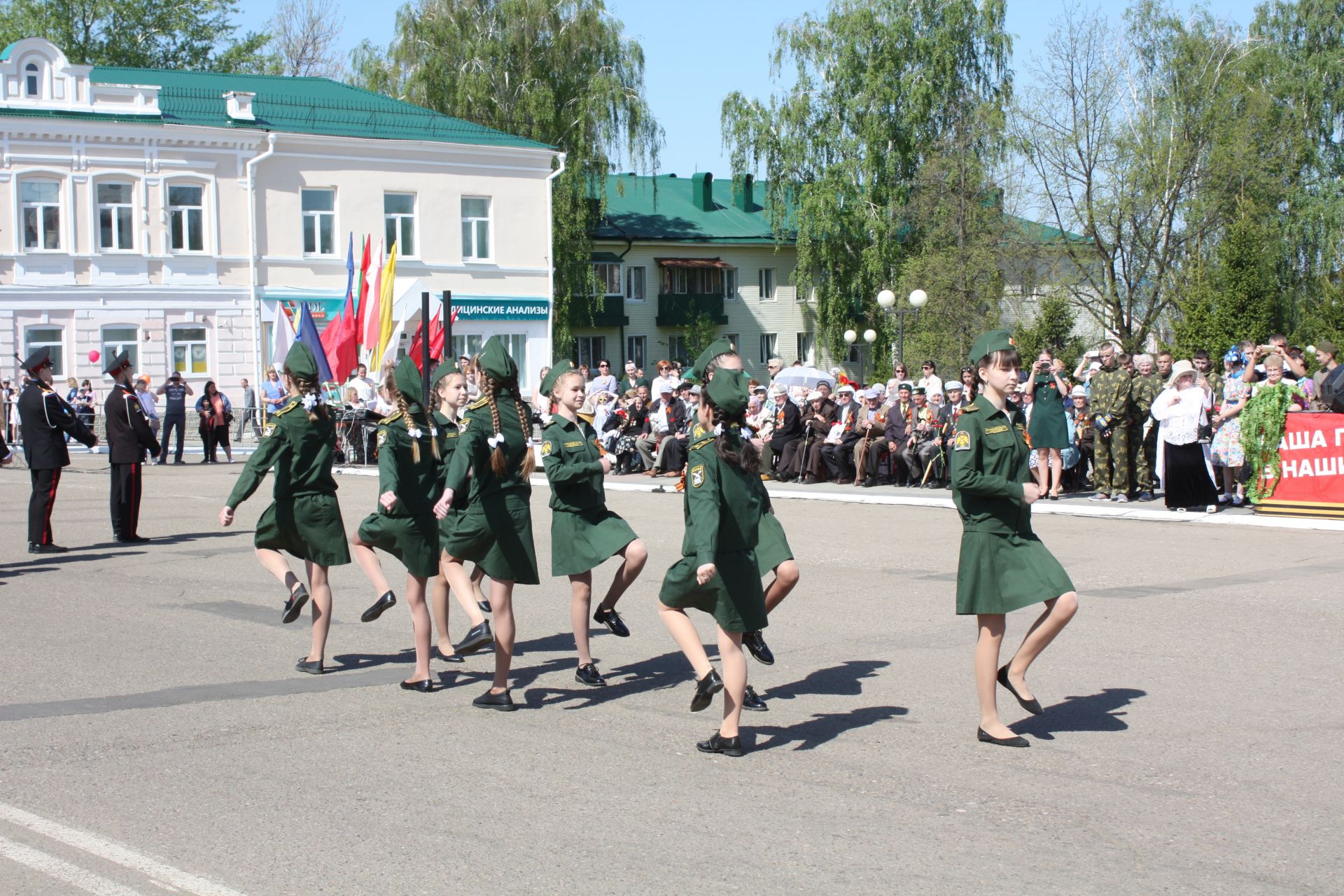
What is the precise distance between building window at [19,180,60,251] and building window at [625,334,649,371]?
2688 cm

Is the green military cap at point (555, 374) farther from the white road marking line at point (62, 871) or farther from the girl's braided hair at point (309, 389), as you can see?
the white road marking line at point (62, 871)

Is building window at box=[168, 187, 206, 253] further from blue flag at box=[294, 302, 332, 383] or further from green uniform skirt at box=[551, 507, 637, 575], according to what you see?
green uniform skirt at box=[551, 507, 637, 575]

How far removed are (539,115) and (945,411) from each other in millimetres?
28592

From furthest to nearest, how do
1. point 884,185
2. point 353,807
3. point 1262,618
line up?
point 884,185 < point 1262,618 < point 353,807

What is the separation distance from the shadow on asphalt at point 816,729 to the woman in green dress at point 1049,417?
35.1ft

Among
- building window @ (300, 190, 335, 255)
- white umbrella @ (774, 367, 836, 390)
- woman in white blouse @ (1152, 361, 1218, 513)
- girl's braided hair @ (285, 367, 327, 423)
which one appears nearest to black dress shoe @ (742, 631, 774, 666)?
girl's braided hair @ (285, 367, 327, 423)

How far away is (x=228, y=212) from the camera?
3888 cm

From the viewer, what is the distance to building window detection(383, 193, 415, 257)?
41.5 metres

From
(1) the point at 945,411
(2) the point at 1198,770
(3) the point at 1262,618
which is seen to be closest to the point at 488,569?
(2) the point at 1198,770

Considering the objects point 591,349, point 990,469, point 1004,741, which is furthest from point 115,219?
point 1004,741

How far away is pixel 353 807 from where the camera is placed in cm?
562

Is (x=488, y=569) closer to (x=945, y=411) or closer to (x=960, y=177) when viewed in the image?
(x=945, y=411)

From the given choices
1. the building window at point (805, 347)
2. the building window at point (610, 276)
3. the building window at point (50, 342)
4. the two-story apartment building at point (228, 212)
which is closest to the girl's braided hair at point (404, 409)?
the two-story apartment building at point (228, 212)

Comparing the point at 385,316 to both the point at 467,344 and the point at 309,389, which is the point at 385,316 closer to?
the point at 467,344
